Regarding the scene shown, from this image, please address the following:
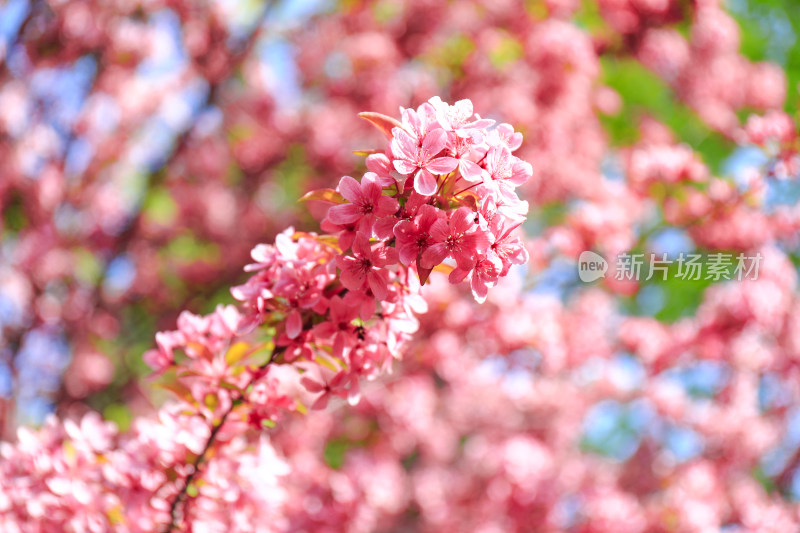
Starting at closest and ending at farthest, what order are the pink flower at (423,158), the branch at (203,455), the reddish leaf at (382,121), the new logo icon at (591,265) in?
the pink flower at (423,158)
the reddish leaf at (382,121)
the branch at (203,455)
the new logo icon at (591,265)

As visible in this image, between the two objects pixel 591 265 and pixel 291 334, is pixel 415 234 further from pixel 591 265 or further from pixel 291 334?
pixel 591 265

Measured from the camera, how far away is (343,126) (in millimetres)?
4844

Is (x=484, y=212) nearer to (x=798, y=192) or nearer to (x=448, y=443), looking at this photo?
(x=798, y=192)

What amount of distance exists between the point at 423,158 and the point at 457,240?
19 centimetres

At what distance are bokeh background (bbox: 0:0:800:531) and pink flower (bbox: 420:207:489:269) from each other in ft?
6.84

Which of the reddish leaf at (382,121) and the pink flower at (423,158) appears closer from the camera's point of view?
the pink flower at (423,158)

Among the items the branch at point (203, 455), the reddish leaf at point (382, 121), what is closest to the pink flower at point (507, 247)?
the reddish leaf at point (382, 121)

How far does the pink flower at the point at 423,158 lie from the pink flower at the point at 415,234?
6 cm

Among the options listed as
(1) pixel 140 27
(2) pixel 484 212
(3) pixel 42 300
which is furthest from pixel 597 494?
(1) pixel 140 27

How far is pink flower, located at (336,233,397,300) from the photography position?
4.24 feet

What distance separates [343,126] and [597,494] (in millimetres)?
3440

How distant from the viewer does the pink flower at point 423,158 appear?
1231mm

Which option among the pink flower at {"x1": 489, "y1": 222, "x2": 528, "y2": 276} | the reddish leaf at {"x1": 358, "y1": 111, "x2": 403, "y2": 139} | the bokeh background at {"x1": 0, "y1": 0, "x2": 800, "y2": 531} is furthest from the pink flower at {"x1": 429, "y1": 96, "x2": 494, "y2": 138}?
the bokeh background at {"x1": 0, "y1": 0, "x2": 800, "y2": 531}

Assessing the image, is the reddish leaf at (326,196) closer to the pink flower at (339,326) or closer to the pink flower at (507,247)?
the pink flower at (339,326)
